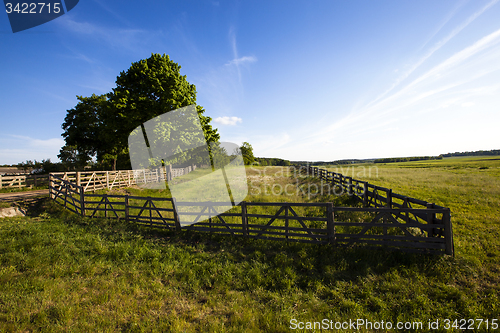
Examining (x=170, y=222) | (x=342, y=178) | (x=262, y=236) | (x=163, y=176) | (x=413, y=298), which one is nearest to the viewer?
(x=413, y=298)

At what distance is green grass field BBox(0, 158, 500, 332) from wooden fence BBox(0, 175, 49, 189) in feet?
56.9

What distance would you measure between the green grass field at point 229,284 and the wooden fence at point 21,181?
17337mm

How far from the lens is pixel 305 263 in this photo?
5.60m

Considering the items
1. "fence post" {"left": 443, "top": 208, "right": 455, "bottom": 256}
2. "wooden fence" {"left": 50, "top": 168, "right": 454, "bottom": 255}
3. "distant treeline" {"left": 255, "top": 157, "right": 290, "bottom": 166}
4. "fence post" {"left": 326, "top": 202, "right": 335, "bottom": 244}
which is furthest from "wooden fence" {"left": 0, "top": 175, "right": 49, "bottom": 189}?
"distant treeline" {"left": 255, "top": 157, "right": 290, "bottom": 166}

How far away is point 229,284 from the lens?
484 cm

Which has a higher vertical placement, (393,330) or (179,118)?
(179,118)

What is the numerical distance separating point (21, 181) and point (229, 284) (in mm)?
26560

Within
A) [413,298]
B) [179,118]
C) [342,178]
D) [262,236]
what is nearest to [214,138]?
[179,118]

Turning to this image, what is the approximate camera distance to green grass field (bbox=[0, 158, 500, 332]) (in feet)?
11.9

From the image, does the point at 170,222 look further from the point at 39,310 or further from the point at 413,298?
the point at 413,298

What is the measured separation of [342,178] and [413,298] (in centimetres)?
1531

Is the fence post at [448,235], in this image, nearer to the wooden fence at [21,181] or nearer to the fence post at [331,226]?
the fence post at [331,226]

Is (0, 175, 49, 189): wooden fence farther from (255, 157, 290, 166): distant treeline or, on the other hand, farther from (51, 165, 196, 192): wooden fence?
(255, 157, 290, 166): distant treeline

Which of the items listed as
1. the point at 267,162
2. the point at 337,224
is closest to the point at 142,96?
the point at 337,224
